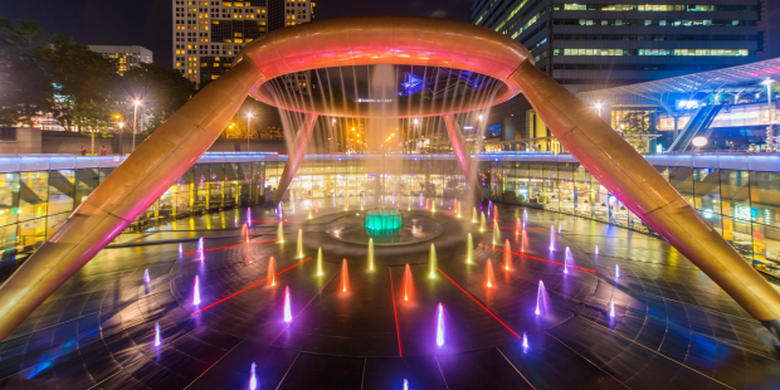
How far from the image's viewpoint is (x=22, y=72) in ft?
76.0

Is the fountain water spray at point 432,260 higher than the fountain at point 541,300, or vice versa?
the fountain water spray at point 432,260

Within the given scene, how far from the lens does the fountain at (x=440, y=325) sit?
6.86 m

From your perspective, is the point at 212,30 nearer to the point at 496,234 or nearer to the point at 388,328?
the point at 496,234

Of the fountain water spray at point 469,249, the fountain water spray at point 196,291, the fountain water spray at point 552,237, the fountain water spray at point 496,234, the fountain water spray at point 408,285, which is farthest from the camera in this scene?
the fountain water spray at point 496,234

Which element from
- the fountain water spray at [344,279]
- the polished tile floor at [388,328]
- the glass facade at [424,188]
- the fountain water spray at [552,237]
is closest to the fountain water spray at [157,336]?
the polished tile floor at [388,328]

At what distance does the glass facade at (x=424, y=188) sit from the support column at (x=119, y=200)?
285 inches

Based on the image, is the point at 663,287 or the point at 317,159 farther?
the point at 317,159

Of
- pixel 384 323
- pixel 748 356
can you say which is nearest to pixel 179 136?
pixel 384 323

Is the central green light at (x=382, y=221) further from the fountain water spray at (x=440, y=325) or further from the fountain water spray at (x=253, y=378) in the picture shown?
the fountain water spray at (x=253, y=378)

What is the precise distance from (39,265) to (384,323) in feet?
24.8

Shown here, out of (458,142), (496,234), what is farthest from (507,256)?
(458,142)

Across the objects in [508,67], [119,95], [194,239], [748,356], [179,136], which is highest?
[119,95]

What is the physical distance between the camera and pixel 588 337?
706 centimetres

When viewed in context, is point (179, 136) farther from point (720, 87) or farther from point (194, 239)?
point (720, 87)
